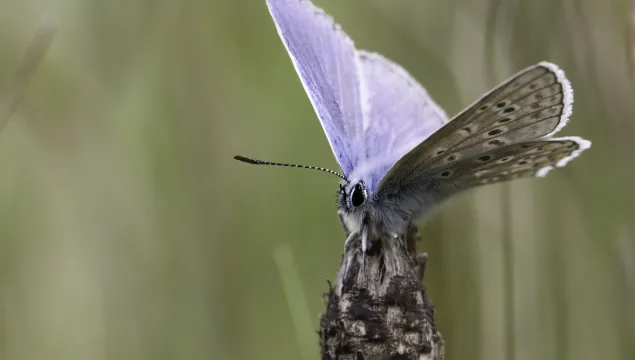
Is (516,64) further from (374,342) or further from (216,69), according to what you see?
(216,69)

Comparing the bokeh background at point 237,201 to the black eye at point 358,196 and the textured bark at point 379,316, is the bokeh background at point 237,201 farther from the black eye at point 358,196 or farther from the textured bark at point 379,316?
the textured bark at point 379,316

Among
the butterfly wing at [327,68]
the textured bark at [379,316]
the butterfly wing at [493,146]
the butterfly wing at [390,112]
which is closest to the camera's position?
the textured bark at [379,316]

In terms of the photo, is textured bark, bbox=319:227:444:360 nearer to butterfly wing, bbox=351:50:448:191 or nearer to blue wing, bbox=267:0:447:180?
blue wing, bbox=267:0:447:180

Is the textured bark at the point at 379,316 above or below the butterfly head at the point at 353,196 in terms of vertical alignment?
below

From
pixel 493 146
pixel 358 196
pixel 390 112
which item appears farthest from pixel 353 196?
pixel 390 112

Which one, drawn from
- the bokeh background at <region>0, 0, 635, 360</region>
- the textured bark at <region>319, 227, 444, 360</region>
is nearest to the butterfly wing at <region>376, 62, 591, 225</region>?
the bokeh background at <region>0, 0, 635, 360</region>

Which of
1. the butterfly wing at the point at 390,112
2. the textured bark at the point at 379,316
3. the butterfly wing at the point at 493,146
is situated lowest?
the textured bark at the point at 379,316

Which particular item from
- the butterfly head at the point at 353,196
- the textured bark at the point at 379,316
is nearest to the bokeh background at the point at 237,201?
the butterfly head at the point at 353,196

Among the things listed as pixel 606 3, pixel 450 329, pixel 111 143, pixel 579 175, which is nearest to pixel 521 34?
pixel 606 3
